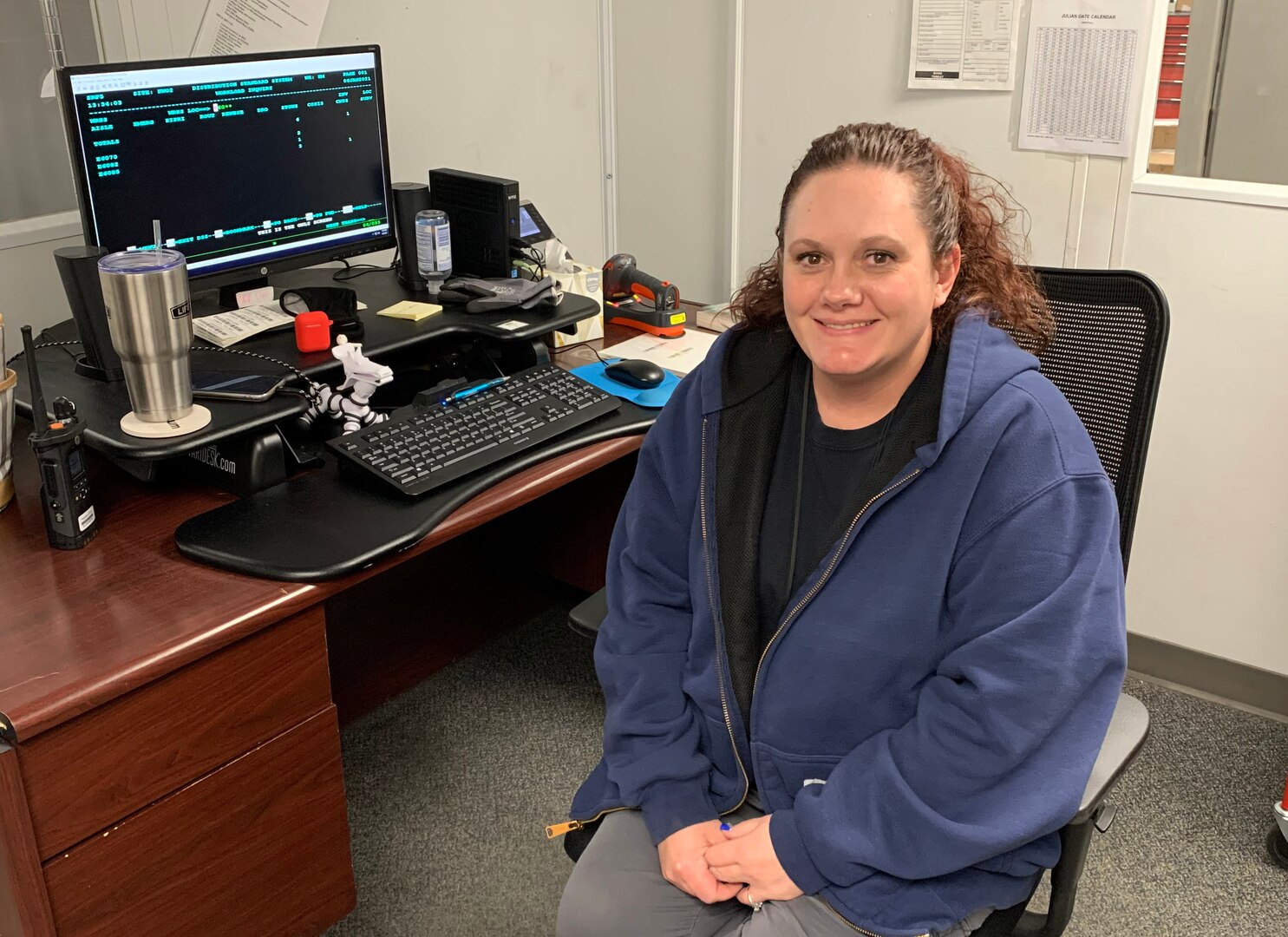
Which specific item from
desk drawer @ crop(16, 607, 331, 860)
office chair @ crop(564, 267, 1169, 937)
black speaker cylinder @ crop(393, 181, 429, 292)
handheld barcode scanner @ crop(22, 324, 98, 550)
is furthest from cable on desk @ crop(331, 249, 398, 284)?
office chair @ crop(564, 267, 1169, 937)

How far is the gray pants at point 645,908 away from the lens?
121cm

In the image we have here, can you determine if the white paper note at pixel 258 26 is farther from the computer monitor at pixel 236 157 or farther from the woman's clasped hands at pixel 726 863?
the woman's clasped hands at pixel 726 863

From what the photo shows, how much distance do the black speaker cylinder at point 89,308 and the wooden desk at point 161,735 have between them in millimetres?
179

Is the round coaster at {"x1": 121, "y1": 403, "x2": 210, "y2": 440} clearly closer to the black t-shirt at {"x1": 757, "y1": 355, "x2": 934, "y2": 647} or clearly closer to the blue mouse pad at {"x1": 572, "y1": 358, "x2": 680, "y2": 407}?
the blue mouse pad at {"x1": 572, "y1": 358, "x2": 680, "y2": 407}

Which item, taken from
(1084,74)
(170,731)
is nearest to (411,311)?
(170,731)

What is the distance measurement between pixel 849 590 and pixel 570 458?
0.62 meters

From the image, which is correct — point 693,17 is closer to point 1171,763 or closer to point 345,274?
point 345,274

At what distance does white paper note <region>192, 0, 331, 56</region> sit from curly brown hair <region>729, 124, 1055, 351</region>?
1.21m

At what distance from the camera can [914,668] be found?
1.22m

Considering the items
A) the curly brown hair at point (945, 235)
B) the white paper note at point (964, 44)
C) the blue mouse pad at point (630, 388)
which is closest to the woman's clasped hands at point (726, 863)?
the curly brown hair at point (945, 235)

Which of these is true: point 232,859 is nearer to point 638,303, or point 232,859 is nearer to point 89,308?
point 89,308

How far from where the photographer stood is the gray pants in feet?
3.96

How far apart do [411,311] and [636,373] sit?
0.42 m

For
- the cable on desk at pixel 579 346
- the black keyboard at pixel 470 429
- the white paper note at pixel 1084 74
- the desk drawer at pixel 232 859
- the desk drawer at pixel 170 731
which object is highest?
the white paper note at pixel 1084 74
